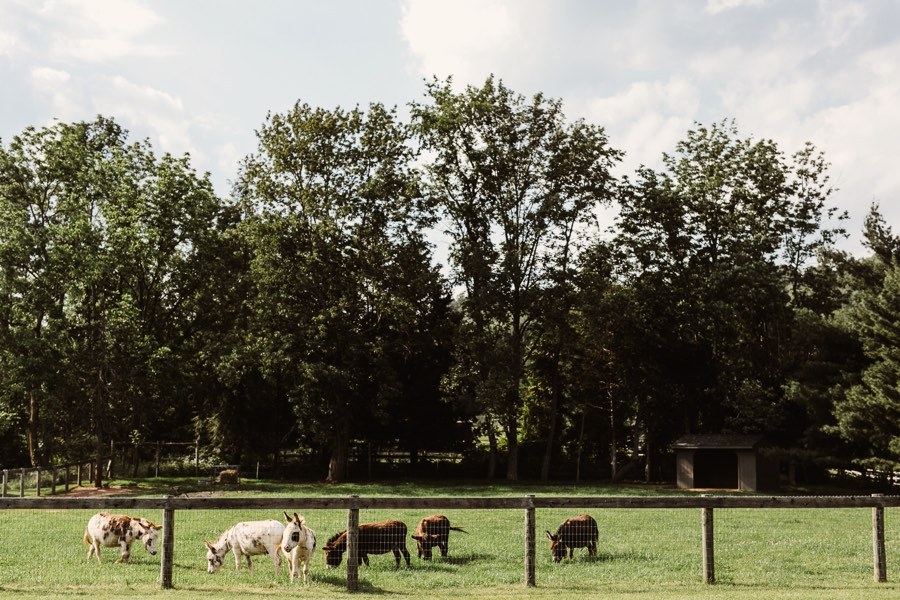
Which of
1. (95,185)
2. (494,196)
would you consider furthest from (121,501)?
(494,196)

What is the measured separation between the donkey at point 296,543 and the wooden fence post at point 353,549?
25.8 inches

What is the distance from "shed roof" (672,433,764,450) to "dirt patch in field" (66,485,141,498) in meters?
28.2

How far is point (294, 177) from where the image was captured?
49.8 meters

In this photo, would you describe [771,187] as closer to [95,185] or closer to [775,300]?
[775,300]

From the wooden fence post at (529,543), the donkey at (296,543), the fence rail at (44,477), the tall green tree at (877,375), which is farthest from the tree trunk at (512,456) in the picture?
the donkey at (296,543)

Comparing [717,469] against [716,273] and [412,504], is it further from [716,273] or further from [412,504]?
[412,504]

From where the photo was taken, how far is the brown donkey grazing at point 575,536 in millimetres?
14688

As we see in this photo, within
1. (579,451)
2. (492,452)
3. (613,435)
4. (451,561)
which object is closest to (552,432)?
(579,451)

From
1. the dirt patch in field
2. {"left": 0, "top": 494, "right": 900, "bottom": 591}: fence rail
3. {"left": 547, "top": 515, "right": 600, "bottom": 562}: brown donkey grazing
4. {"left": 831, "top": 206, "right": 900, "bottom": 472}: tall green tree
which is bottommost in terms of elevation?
the dirt patch in field

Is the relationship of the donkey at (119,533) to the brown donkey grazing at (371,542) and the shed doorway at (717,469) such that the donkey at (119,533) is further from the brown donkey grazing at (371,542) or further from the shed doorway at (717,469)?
the shed doorway at (717,469)

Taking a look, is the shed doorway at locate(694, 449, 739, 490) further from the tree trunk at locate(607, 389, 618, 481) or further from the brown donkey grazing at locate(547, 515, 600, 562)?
the brown donkey grazing at locate(547, 515, 600, 562)

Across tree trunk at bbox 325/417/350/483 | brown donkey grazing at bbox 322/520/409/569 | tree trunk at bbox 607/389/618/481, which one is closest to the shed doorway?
tree trunk at bbox 607/389/618/481

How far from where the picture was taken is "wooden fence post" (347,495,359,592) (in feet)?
38.6

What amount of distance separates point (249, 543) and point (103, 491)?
2730cm
